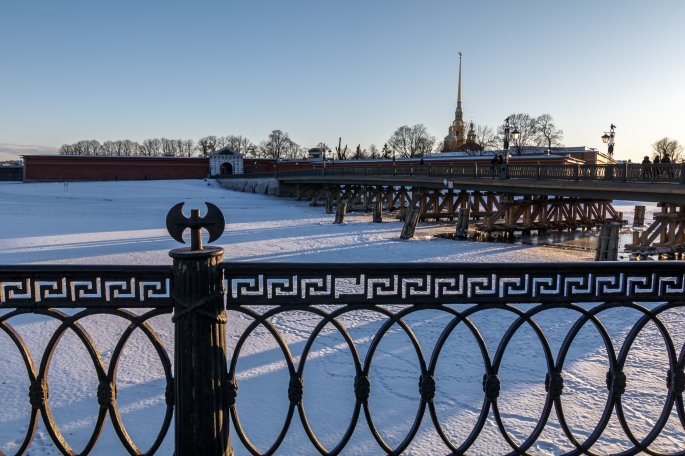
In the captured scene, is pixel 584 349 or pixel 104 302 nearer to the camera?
pixel 104 302

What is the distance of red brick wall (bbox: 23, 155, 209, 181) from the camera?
6219cm

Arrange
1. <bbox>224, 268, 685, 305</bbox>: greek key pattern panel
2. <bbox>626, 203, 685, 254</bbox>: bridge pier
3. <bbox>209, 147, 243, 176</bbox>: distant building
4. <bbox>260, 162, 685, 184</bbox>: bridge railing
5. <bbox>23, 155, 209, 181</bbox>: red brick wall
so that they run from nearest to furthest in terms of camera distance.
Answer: <bbox>224, 268, 685, 305</bbox>: greek key pattern panel < <bbox>260, 162, 685, 184</bbox>: bridge railing < <bbox>626, 203, 685, 254</bbox>: bridge pier < <bbox>23, 155, 209, 181</bbox>: red brick wall < <bbox>209, 147, 243, 176</bbox>: distant building

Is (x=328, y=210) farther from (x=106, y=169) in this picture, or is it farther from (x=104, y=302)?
(x=106, y=169)

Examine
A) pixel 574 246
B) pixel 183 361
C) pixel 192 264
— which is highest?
pixel 192 264

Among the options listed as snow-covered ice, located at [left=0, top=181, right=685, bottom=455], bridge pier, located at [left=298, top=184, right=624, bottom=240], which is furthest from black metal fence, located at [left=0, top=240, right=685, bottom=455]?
bridge pier, located at [left=298, top=184, right=624, bottom=240]

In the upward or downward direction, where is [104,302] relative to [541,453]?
upward

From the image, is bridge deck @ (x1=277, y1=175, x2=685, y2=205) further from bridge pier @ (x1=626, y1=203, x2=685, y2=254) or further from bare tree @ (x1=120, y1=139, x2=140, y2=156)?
bare tree @ (x1=120, y1=139, x2=140, y2=156)

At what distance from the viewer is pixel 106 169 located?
211 feet

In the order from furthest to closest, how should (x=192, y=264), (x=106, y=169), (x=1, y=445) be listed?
(x=106, y=169) < (x=1, y=445) < (x=192, y=264)

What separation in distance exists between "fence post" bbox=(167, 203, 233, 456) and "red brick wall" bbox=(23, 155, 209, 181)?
69.3 metres

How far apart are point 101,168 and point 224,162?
16437mm

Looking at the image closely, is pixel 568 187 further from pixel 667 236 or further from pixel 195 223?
pixel 195 223

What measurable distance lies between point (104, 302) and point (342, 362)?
12.0 feet

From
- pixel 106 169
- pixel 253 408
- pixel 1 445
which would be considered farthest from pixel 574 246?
pixel 106 169
